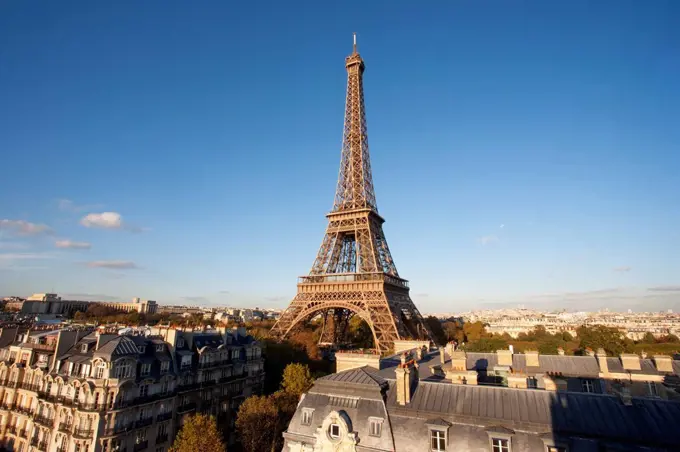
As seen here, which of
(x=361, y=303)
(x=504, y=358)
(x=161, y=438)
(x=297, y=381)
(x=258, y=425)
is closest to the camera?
(x=504, y=358)

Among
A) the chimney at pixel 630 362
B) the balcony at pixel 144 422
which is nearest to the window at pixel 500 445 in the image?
the chimney at pixel 630 362

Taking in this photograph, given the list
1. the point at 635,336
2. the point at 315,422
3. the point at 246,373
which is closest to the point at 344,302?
the point at 246,373

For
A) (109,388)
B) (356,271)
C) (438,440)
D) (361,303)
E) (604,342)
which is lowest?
(109,388)

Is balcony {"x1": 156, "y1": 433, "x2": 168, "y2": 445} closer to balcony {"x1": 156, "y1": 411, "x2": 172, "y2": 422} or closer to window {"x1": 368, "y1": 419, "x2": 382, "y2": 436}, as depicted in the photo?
balcony {"x1": 156, "y1": 411, "x2": 172, "y2": 422}

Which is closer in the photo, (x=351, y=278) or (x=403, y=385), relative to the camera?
(x=403, y=385)

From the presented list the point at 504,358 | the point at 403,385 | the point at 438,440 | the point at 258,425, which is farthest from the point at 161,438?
the point at 504,358

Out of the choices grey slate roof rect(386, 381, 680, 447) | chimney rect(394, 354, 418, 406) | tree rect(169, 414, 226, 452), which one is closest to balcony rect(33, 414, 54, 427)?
tree rect(169, 414, 226, 452)

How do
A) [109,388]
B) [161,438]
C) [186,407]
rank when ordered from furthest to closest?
[186,407] → [161,438] → [109,388]

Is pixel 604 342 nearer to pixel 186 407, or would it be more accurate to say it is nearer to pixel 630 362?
pixel 630 362
